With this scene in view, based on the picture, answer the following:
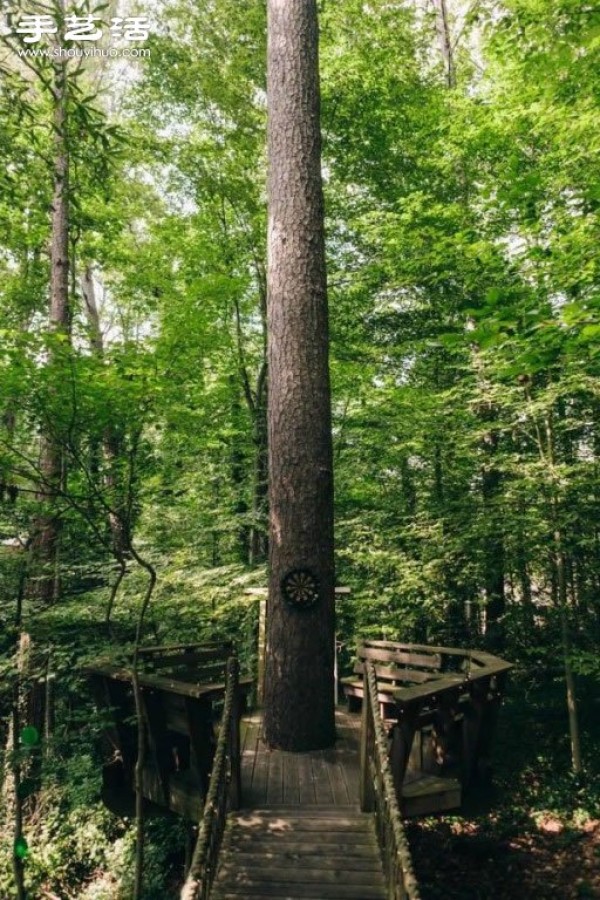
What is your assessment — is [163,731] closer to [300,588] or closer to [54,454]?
[300,588]

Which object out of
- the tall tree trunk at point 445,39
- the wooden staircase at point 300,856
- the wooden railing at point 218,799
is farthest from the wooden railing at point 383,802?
the tall tree trunk at point 445,39

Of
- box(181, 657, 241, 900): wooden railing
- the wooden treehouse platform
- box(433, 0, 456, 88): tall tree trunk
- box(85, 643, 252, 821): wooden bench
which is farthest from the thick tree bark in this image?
box(433, 0, 456, 88): tall tree trunk

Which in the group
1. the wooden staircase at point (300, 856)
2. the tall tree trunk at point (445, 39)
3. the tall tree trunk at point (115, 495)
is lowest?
the wooden staircase at point (300, 856)

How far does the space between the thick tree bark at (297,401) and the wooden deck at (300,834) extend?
43cm

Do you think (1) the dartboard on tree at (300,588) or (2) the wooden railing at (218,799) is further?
(1) the dartboard on tree at (300,588)

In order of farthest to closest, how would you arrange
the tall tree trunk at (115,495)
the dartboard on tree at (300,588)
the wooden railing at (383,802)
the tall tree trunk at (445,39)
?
the tall tree trunk at (445,39), the tall tree trunk at (115,495), the dartboard on tree at (300,588), the wooden railing at (383,802)

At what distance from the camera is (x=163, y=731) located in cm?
457

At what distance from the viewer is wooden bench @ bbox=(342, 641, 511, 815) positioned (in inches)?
155

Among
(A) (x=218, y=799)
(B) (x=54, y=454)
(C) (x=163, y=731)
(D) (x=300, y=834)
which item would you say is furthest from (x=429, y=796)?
(B) (x=54, y=454)

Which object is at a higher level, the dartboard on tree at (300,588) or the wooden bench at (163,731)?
the dartboard on tree at (300,588)

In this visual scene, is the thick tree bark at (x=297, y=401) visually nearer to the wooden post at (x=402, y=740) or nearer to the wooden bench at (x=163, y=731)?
the wooden bench at (x=163, y=731)

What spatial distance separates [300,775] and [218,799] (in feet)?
4.42

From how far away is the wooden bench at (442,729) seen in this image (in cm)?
394

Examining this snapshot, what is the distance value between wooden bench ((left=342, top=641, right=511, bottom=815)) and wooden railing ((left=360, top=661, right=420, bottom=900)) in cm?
19
